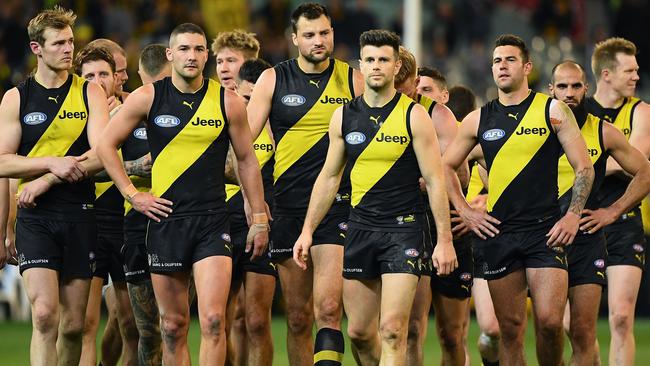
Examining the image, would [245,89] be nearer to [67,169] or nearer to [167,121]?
[167,121]

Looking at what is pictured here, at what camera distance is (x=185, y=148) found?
10.0 meters

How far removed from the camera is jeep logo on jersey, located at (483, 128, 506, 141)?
33.9ft

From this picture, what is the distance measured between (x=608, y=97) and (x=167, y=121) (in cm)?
424

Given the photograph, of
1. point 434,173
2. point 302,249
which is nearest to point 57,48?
point 302,249

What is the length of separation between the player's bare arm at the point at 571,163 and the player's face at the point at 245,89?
2.92m

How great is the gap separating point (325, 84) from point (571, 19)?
586 inches

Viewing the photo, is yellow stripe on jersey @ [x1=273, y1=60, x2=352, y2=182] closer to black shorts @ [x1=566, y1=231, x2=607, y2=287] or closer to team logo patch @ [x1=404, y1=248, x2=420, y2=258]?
team logo patch @ [x1=404, y1=248, x2=420, y2=258]

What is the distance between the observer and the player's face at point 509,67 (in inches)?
407

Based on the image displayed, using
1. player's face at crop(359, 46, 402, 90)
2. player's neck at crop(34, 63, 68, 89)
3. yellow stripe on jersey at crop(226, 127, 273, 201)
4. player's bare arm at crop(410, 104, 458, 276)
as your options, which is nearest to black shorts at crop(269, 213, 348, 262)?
yellow stripe on jersey at crop(226, 127, 273, 201)

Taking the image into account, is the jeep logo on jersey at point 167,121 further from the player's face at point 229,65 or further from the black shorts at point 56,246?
the player's face at point 229,65

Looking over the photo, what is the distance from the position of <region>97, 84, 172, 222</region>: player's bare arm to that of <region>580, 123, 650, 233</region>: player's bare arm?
3.42 m

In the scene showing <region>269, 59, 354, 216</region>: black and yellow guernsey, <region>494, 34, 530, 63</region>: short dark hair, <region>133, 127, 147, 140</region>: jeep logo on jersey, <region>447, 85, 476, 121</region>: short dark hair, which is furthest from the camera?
<region>447, 85, 476, 121</region>: short dark hair

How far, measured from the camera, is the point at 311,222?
10227mm

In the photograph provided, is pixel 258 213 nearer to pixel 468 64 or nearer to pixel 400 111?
pixel 400 111
